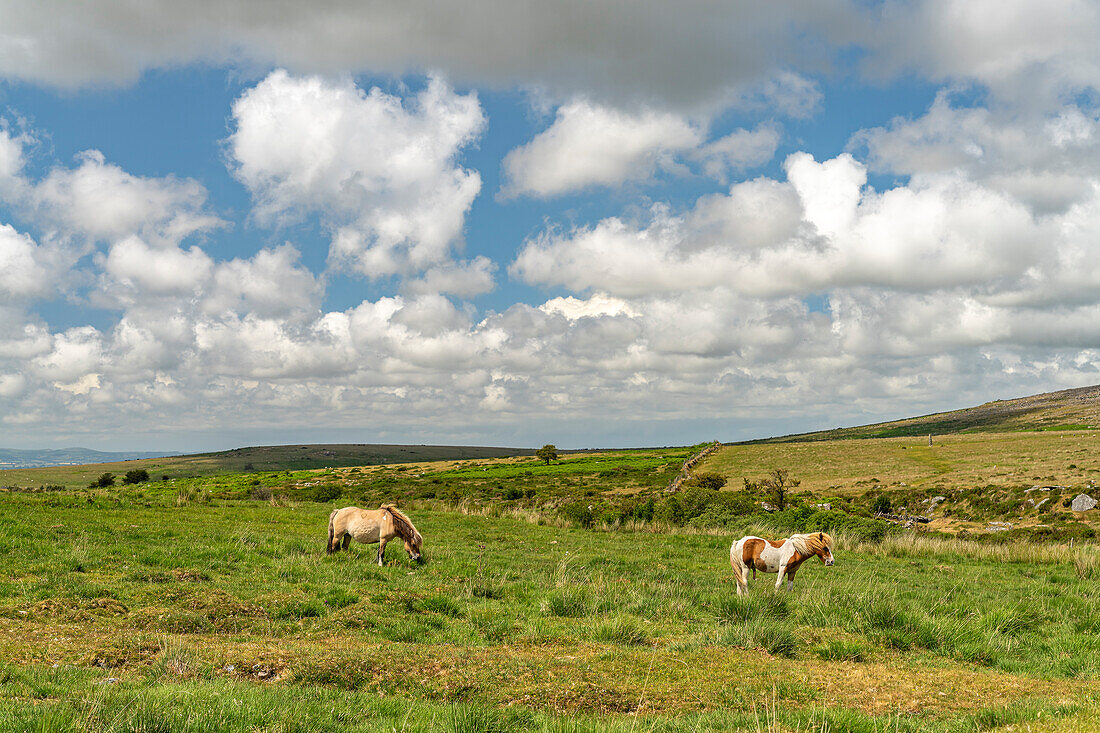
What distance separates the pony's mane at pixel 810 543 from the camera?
14.9 metres

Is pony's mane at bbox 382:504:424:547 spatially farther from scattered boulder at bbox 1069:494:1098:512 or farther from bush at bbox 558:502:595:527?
scattered boulder at bbox 1069:494:1098:512

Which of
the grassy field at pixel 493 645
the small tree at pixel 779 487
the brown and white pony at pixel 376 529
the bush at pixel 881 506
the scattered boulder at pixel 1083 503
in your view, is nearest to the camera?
the grassy field at pixel 493 645

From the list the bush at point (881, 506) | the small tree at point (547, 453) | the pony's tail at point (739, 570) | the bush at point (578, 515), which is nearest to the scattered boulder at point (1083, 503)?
the bush at point (881, 506)

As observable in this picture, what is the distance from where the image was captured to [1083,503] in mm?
38688

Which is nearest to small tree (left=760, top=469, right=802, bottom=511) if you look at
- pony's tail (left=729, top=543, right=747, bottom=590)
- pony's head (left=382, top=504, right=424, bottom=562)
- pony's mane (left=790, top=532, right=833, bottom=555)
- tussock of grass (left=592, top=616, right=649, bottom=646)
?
pony's mane (left=790, top=532, right=833, bottom=555)

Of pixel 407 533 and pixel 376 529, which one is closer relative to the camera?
pixel 407 533

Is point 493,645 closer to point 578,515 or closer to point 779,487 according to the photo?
point 578,515

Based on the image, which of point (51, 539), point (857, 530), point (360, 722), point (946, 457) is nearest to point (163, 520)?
point (51, 539)

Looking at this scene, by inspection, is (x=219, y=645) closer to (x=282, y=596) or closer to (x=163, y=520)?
(x=282, y=596)

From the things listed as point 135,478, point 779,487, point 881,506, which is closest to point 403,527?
point 779,487

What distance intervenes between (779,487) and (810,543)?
3405cm

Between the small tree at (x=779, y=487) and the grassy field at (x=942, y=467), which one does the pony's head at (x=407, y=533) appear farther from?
the grassy field at (x=942, y=467)

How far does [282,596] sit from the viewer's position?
1238cm

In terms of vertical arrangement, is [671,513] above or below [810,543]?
below
